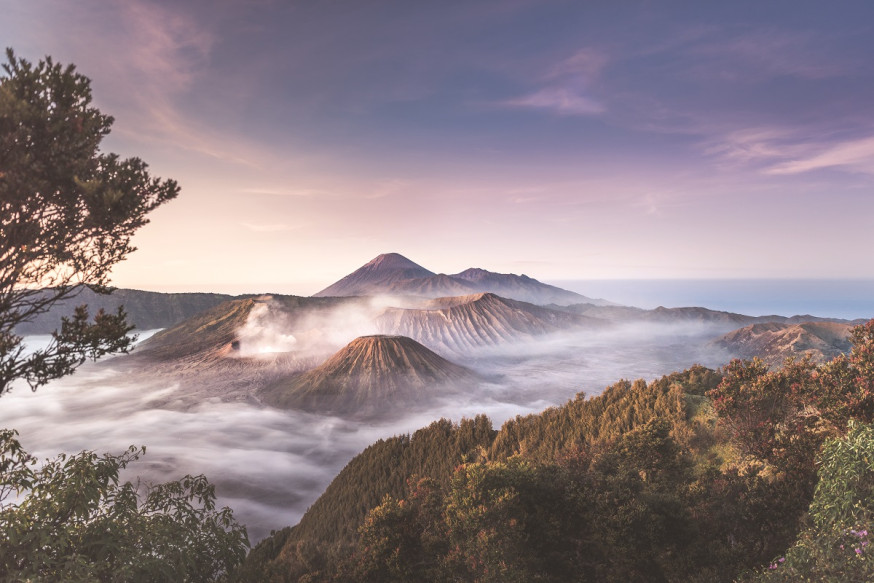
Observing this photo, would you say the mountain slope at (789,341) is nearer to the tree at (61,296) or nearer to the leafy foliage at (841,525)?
the leafy foliage at (841,525)

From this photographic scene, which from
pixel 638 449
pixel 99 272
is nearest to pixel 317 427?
pixel 638 449

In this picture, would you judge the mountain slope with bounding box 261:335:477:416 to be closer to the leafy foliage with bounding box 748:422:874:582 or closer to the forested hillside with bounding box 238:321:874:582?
the forested hillside with bounding box 238:321:874:582

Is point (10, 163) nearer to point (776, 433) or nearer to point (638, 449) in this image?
point (638, 449)

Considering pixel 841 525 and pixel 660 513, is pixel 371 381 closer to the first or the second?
pixel 660 513

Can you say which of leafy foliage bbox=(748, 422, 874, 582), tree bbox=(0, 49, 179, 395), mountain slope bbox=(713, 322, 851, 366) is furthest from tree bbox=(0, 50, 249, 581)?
mountain slope bbox=(713, 322, 851, 366)

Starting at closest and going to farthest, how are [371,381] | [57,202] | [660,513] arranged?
[57,202] → [660,513] → [371,381]

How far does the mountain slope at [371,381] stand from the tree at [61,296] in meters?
113

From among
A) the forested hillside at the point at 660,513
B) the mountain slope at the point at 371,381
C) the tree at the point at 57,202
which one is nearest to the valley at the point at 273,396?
the mountain slope at the point at 371,381

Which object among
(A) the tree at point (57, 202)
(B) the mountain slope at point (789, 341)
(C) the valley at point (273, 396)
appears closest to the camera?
(A) the tree at point (57, 202)

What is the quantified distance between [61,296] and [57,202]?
86.8 inches

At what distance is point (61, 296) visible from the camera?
9891 millimetres

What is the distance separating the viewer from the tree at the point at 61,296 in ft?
27.4

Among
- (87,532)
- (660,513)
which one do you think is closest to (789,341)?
(660,513)

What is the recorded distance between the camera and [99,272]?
396 inches
